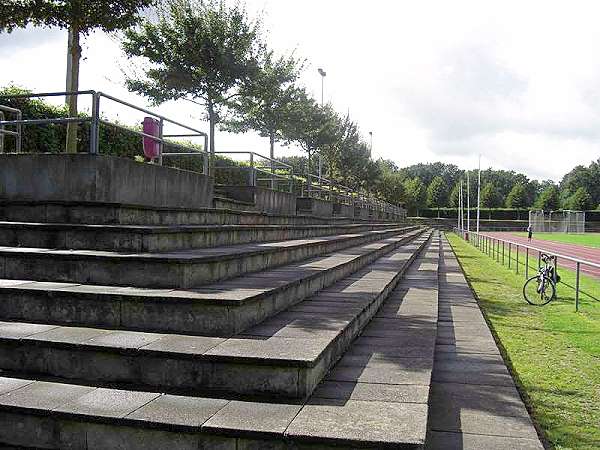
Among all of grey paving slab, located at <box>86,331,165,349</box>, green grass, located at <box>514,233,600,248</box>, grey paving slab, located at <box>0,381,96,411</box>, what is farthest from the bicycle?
green grass, located at <box>514,233,600,248</box>

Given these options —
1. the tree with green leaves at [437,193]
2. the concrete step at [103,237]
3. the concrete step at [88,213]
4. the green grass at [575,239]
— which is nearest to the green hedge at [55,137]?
the concrete step at [88,213]

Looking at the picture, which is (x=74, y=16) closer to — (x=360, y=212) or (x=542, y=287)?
(x=542, y=287)

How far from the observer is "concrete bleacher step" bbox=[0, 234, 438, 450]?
107 inches

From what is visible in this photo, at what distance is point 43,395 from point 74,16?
8854mm

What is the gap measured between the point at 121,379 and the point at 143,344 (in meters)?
0.26

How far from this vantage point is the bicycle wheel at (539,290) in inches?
432

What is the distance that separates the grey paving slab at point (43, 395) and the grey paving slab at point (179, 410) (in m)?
0.50

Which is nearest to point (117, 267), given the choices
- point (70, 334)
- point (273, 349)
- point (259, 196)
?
point (70, 334)

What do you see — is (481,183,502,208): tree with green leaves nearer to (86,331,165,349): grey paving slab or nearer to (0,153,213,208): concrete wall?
(0,153,213,208): concrete wall

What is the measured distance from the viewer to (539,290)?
1116 cm

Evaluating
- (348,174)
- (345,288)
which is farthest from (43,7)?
(348,174)

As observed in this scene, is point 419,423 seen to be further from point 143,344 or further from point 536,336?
point 536,336

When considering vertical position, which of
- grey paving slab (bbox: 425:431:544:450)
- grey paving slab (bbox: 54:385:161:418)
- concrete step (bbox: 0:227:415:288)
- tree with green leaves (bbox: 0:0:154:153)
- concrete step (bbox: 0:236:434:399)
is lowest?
grey paving slab (bbox: 425:431:544:450)

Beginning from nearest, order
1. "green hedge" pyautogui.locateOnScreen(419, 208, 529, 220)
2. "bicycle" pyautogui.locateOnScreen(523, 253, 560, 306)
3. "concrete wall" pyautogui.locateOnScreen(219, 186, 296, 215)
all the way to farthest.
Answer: "bicycle" pyautogui.locateOnScreen(523, 253, 560, 306) → "concrete wall" pyautogui.locateOnScreen(219, 186, 296, 215) → "green hedge" pyautogui.locateOnScreen(419, 208, 529, 220)
